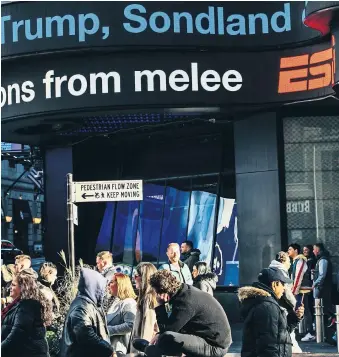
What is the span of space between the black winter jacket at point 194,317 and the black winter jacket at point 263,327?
2.06 feet

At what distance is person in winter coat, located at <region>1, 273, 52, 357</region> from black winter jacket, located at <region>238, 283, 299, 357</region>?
176 centimetres

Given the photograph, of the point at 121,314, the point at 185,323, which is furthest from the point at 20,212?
the point at 185,323

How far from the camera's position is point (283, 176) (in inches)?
802

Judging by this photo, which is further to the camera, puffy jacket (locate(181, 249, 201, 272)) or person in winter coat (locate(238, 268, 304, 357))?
puffy jacket (locate(181, 249, 201, 272))

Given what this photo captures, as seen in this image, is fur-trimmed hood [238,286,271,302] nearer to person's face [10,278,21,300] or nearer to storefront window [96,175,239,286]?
person's face [10,278,21,300]

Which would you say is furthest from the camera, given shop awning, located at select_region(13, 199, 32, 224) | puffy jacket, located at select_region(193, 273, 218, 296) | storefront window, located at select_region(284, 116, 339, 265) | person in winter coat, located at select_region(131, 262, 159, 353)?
shop awning, located at select_region(13, 199, 32, 224)

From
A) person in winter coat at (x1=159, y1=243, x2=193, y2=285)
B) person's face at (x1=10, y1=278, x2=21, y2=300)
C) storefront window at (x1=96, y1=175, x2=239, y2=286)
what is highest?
storefront window at (x1=96, y1=175, x2=239, y2=286)

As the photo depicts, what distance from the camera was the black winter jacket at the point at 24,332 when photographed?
859cm

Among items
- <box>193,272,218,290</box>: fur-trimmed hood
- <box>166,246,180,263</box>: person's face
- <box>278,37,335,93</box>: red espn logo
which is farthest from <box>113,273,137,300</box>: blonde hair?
<box>278,37,335,93</box>: red espn logo

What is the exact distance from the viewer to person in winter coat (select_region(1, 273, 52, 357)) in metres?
8.59

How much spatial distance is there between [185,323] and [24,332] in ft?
4.98

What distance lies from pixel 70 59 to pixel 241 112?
368 centimetres

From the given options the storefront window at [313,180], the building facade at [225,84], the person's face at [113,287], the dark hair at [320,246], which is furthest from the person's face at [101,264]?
the storefront window at [313,180]

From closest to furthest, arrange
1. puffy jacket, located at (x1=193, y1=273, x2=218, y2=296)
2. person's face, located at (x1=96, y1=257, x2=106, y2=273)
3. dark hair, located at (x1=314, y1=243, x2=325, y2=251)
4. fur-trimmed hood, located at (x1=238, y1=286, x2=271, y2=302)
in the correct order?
fur-trimmed hood, located at (x1=238, y1=286, x2=271, y2=302) → person's face, located at (x1=96, y1=257, x2=106, y2=273) → puffy jacket, located at (x1=193, y1=273, x2=218, y2=296) → dark hair, located at (x1=314, y1=243, x2=325, y2=251)
